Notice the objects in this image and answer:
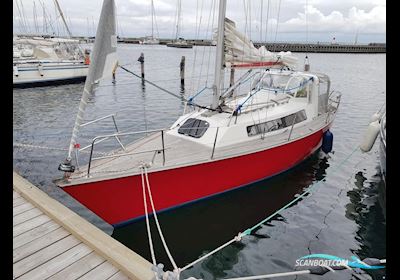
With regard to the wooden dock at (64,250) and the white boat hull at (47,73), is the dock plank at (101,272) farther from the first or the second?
the white boat hull at (47,73)

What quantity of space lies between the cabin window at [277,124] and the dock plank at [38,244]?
645 cm

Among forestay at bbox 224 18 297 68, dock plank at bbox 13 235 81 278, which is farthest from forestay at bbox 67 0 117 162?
forestay at bbox 224 18 297 68

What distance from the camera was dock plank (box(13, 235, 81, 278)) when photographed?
425 cm

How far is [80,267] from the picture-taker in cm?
430

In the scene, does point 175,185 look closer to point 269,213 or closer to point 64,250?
point 269,213

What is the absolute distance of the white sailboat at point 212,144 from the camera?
726 cm

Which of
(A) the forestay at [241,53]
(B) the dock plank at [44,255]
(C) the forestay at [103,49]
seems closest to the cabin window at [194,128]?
(A) the forestay at [241,53]

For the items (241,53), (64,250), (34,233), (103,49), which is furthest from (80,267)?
(241,53)

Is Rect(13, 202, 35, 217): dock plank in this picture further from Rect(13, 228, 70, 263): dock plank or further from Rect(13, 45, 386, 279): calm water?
Rect(13, 45, 386, 279): calm water

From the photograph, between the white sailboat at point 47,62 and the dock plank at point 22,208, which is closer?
the dock plank at point 22,208
